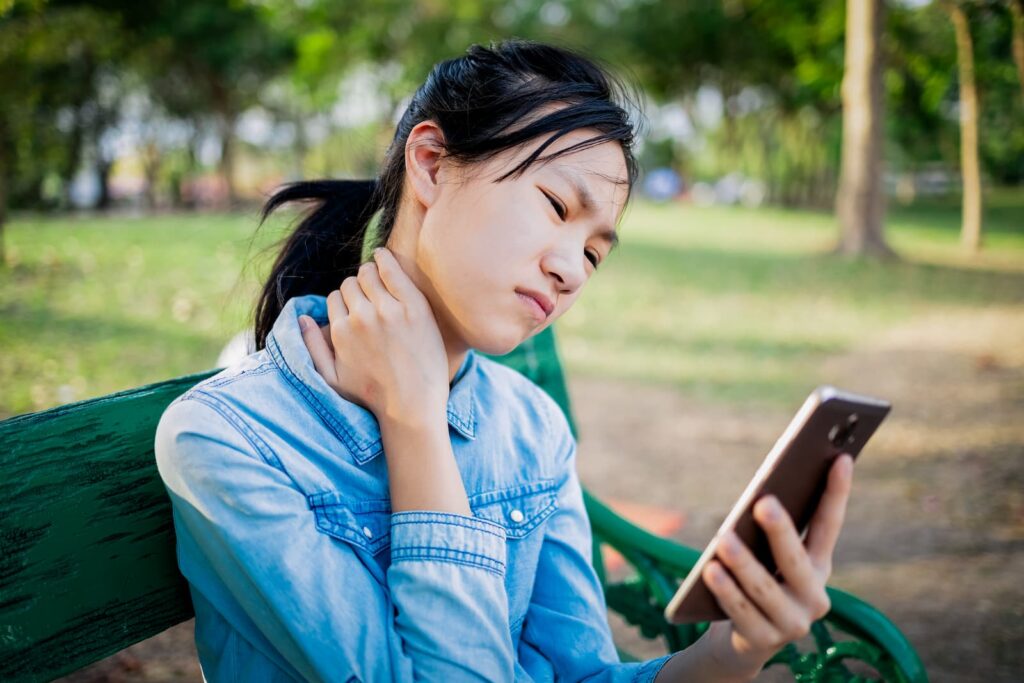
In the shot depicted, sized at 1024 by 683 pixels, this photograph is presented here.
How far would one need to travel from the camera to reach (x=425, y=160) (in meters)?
1.46

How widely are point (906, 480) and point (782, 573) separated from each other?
4.22 m

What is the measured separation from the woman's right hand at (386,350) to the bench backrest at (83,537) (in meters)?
0.34

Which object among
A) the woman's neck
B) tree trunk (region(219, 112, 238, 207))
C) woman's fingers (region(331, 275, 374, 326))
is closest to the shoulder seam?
woman's fingers (region(331, 275, 374, 326))

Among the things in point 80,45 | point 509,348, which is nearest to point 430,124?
point 509,348

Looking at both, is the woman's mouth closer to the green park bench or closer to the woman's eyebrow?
the woman's eyebrow

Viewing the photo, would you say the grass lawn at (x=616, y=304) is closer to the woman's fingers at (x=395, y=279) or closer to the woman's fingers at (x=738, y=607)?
the woman's fingers at (x=395, y=279)

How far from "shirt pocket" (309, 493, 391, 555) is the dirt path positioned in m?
1.90

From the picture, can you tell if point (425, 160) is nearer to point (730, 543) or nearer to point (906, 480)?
point (730, 543)

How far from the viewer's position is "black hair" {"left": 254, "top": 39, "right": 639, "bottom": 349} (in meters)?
1.40

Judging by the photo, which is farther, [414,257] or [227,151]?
[227,151]

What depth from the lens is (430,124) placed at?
57.9 inches

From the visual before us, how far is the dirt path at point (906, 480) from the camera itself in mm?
3129

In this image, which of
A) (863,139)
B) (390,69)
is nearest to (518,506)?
(863,139)

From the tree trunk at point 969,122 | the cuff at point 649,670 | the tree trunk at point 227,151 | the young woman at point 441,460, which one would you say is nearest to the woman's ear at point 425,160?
the young woman at point 441,460
